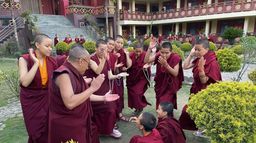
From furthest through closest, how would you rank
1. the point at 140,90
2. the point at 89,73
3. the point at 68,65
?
the point at 140,90 < the point at 89,73 < the point at 68,65

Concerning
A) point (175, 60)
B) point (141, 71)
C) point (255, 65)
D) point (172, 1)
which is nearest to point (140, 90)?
point (141, 71)

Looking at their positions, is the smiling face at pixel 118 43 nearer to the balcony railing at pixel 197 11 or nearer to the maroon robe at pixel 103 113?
the maroon robe at pixel 103 113

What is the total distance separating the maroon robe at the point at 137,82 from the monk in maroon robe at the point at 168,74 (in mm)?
524

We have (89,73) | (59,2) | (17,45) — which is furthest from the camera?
(59,2)

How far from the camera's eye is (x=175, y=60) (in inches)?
152

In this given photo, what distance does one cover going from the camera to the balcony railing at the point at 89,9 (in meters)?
21.8

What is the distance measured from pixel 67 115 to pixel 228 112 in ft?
5.50

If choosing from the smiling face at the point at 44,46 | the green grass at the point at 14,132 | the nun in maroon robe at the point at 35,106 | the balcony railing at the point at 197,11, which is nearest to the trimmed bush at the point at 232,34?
the balcony railing at the point at 197,11

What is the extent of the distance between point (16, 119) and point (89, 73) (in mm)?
2313

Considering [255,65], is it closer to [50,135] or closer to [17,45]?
[50,135]

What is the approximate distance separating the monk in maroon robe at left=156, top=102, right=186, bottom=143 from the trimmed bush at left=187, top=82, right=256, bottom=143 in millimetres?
399

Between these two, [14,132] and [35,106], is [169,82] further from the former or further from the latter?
[14,132]

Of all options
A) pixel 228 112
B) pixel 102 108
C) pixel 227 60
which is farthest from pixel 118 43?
pixel 227 60

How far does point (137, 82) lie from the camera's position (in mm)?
4820
